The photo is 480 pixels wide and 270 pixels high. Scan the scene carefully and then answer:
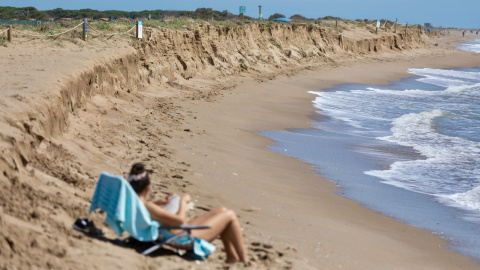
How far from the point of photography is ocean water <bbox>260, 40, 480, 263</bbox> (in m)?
9.64

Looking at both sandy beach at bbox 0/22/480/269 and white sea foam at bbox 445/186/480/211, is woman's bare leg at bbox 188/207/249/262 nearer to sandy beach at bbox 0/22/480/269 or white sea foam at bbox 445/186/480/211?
sandy beach at bbox 0/22/480/269

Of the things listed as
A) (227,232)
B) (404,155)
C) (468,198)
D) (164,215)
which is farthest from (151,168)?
(404,155)

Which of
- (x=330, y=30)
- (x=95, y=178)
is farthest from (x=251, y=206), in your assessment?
(x=330, y=30)

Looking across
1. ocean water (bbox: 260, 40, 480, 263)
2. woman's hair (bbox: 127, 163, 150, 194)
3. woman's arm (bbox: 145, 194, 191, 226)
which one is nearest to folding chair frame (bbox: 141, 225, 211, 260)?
woman's arm (bbox: 145, 194, 191, 226)

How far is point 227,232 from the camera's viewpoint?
5.92 metres

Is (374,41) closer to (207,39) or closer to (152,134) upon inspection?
(207,39)

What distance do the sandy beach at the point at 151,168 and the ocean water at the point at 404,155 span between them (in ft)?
1.66

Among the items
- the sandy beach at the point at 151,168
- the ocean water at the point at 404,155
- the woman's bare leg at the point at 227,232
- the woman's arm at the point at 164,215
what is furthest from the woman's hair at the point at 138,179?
the ocean water at the point at 404,155

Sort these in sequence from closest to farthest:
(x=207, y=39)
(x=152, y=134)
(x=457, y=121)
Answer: (x=152, y=134), (x=457, y=121), (x=207, y=39)

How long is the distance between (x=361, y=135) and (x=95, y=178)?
9.14m

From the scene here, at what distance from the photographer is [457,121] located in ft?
66.9

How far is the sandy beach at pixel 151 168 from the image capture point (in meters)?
5.60

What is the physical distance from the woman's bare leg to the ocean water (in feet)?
11.6

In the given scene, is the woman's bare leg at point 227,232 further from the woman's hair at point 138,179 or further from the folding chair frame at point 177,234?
the woman's hair at point 138,179
